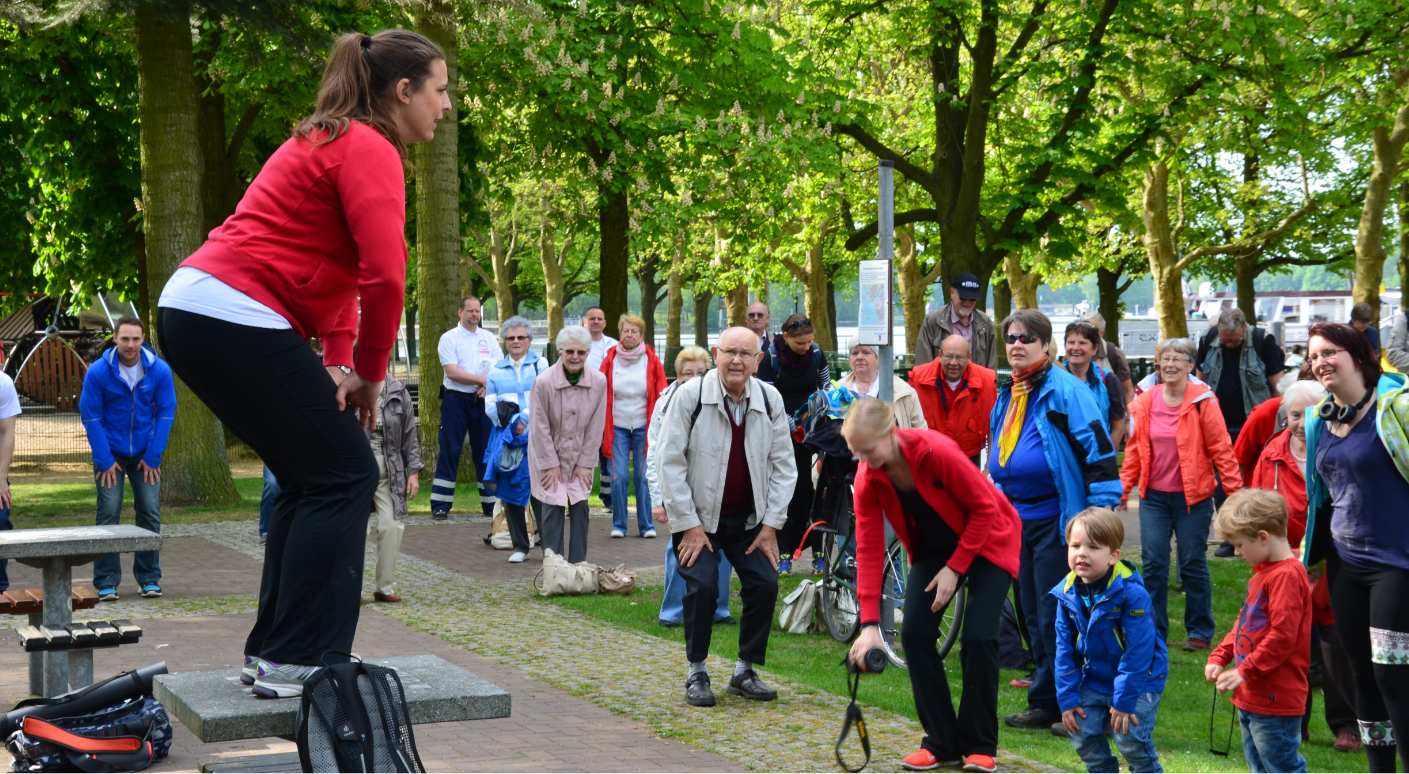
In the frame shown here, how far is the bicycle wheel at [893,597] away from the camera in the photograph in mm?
8430

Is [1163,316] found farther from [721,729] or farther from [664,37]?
[721,729]

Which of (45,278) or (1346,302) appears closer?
(45,278)

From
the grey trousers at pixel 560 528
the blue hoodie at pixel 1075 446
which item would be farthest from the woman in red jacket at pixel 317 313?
the grey trousers at pixel 560 528

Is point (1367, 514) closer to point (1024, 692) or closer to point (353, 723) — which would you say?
point (1024, 692)

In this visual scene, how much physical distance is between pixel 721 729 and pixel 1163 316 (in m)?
28.6

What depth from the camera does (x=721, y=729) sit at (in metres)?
6.47

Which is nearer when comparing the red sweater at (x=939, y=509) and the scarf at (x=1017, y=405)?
the red sweater at (x=939, y=509)

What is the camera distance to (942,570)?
5.75 meters

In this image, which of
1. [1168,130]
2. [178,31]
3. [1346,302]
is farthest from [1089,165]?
[1346,302]

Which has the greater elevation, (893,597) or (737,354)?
(737,354)

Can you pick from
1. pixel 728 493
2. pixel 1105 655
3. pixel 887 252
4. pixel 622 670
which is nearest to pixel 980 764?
pixel 1105 655

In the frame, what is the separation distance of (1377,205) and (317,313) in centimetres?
2631

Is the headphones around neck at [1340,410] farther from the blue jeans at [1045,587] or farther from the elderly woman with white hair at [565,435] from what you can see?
the elderly woman with white hair at [565,435]

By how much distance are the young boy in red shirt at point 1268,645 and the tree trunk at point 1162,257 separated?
2804cm
